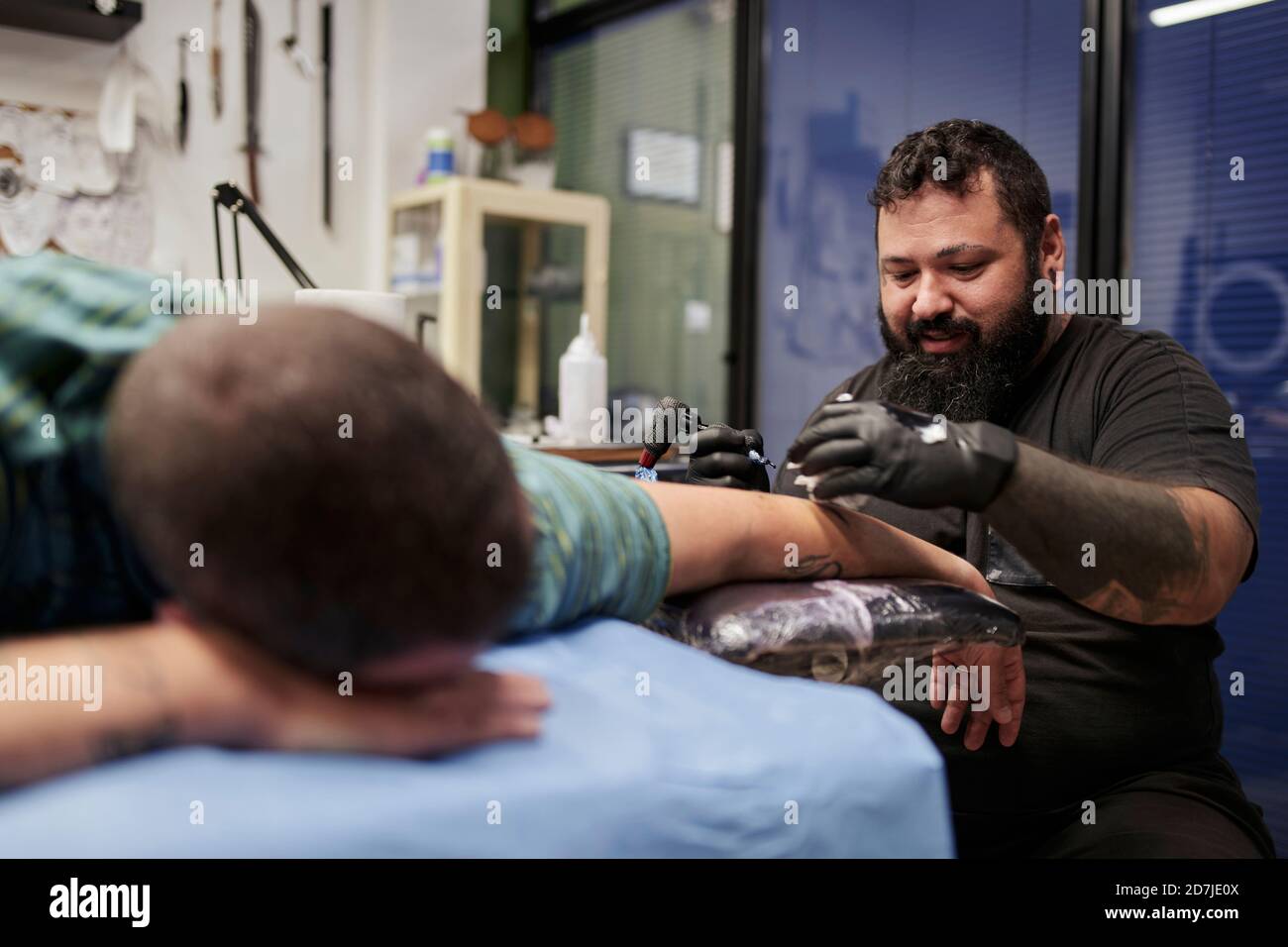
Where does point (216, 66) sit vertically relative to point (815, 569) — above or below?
above

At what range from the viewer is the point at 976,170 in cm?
145

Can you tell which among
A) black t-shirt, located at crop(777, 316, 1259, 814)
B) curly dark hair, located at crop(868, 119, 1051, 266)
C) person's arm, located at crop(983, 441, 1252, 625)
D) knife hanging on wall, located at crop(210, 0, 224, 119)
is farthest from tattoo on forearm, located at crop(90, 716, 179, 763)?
knife hanging on wall, located at crop(210, 0, 224, 119)

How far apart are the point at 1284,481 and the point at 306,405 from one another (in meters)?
1.87

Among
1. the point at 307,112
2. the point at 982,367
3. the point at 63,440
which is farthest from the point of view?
the point at 307,112

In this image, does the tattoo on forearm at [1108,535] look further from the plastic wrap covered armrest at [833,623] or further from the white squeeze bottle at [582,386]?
the white squeeze bottle at [582,386]

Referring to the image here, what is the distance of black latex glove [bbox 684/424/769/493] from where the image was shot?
1236mm

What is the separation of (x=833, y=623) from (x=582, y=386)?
185 centimetres

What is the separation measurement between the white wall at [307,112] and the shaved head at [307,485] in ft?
8.86

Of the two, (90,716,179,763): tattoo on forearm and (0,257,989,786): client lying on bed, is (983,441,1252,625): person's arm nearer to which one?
(0,257,989,786): client lying on bed

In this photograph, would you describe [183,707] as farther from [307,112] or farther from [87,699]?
[307,112]

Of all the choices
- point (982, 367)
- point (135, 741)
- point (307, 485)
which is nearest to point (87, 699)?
point (135, 741)

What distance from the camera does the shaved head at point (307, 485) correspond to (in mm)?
533

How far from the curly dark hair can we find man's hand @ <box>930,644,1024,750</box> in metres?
0.63
